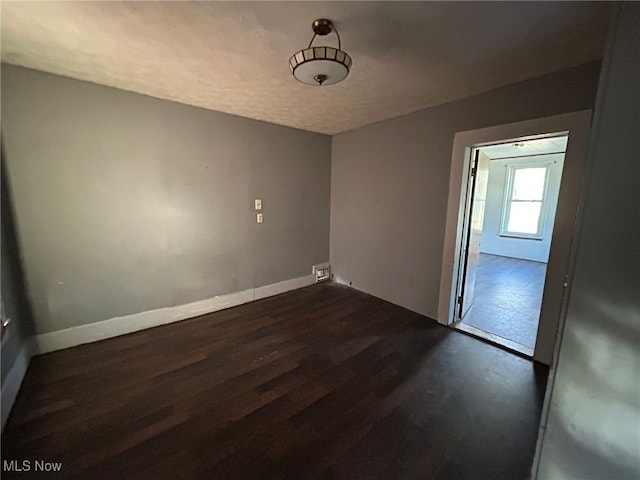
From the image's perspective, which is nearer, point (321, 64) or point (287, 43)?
point (321, 64)

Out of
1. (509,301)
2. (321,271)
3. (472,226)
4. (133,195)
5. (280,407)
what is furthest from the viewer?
(321,271)

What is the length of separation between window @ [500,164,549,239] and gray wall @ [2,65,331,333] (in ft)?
19.2

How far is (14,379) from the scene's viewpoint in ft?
5.95

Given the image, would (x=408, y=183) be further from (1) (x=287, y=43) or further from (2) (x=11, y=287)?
(2) (x=11, y=287)

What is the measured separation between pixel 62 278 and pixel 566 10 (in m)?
4.10

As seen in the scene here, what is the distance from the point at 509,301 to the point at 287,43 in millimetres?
4115

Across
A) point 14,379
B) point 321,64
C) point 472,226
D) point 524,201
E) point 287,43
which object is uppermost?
point 287,43

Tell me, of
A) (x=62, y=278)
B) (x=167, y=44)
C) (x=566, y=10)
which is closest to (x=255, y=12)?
(x=167, y=44)

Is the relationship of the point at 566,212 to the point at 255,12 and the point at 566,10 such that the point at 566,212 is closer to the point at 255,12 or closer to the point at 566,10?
the point at 566,10

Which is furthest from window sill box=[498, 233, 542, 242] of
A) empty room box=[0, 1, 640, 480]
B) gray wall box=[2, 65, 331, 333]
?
gray wall box=[2, 65, 331, 333]

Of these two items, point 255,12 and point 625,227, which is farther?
point 255,12

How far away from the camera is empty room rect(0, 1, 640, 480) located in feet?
3.48

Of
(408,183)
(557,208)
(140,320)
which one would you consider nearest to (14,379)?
(140,320)

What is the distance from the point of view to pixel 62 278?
2.32 m
